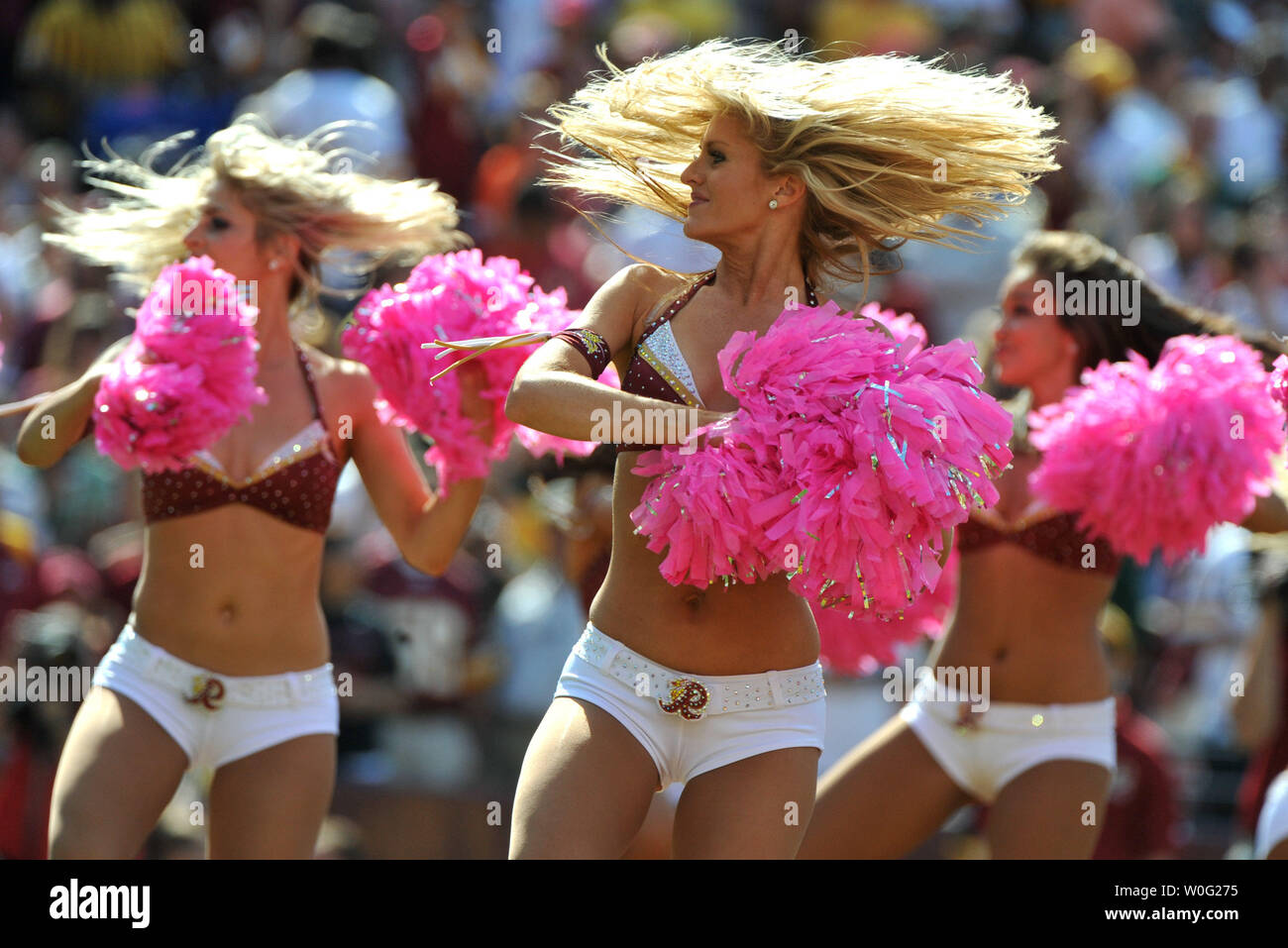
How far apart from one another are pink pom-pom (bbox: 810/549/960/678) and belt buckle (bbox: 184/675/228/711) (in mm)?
1648

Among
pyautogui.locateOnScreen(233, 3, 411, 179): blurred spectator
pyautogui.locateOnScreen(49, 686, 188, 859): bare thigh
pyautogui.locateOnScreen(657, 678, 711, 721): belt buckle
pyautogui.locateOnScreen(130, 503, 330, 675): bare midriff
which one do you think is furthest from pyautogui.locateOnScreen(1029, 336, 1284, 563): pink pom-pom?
pyautogui.locateOnScreen(233, 3, 411, 179): blurred spectator

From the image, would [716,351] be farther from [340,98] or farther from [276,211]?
[340,98]

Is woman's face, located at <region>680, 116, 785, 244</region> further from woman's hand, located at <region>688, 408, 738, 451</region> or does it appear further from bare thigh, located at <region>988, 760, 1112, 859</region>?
bare thigh, located at <region>988, 760, 1112, 859</region>

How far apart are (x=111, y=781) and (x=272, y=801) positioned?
372 mm

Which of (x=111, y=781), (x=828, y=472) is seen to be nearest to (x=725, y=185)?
(x=828, y=472)

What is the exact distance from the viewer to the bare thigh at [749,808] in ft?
11.1

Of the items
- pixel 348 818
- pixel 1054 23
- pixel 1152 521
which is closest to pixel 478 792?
pixel 348 818

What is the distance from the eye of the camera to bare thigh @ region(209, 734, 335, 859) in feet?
13.4

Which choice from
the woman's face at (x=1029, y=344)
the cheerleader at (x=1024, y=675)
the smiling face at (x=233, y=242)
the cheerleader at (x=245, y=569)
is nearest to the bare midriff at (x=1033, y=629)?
the cheerleader at (x=1024, y=675)

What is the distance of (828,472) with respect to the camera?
3.25 m

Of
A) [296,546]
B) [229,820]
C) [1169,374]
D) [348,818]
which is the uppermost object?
[1169,374]

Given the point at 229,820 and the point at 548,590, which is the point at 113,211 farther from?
the point at 548,590

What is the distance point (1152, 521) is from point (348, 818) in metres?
3.70
